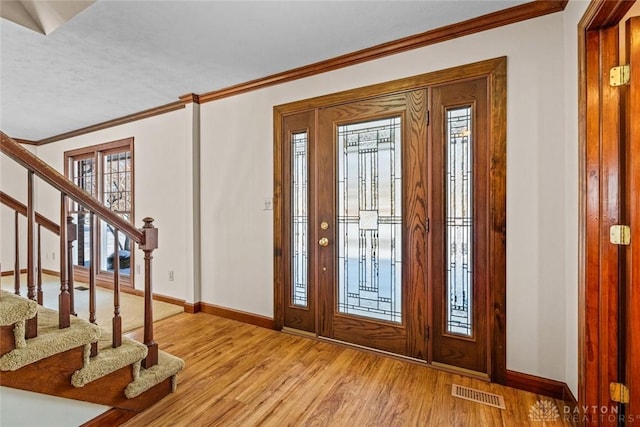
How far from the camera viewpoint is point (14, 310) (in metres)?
1.26

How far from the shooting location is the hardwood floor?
176 cm

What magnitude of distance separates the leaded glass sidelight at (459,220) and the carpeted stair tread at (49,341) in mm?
2260

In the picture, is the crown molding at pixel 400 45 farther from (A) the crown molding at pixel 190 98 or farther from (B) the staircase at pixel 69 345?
(B) the staircase at pixel 69 345

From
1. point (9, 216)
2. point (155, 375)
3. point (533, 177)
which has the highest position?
point (533, 177)

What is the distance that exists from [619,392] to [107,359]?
2.64m

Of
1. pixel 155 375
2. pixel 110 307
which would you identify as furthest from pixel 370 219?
pixel 110 307

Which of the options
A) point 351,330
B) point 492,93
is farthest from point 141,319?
point 492,93

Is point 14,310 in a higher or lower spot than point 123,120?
lower

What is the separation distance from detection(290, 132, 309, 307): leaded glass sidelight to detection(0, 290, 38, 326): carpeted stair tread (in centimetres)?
191

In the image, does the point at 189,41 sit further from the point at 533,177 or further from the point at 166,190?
the point at 533,177

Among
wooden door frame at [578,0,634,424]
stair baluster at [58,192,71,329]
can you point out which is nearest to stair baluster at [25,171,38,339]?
stair baluster at [58,192,71,329]

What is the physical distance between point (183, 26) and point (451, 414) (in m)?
3.07

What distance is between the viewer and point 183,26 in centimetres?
216

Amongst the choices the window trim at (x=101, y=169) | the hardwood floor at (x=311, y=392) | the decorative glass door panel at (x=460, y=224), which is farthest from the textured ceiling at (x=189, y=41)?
the hardwood floor at (x=311, y=392)
